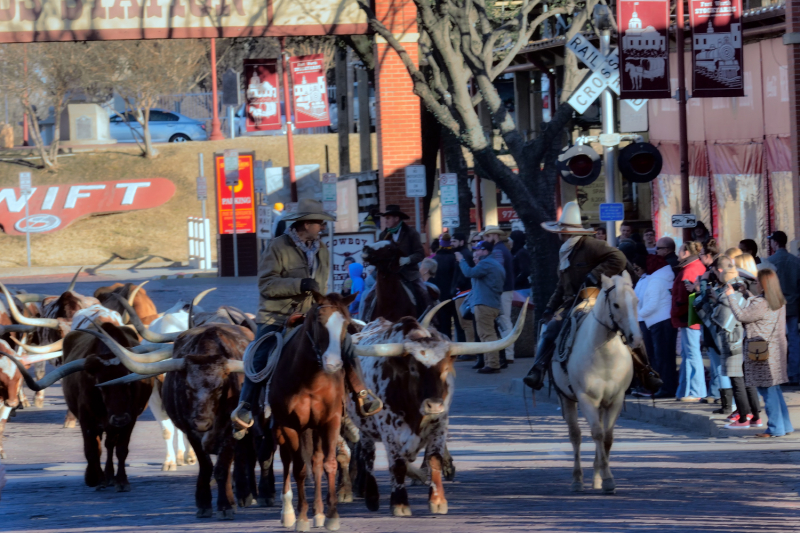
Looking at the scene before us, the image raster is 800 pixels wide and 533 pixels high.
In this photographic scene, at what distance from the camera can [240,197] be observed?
118ft

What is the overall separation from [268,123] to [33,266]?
19.8 meters

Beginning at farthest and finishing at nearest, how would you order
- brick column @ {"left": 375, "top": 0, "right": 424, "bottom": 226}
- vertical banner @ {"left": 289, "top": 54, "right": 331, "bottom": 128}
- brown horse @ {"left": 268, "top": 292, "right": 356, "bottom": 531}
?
vertical banner @ {"left": 289, "top": 54, "right": 331, "bottom": 128} → brick column @ {"left": 375, "top": 0, "right": 424, "bottom": 226} → brown horse @ {"left": 268, "top": 292, "right": 356, "bottom": 531}

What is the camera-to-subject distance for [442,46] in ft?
57.7

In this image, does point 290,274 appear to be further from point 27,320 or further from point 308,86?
point 308,86

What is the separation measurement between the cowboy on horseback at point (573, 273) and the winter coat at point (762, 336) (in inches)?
76.8

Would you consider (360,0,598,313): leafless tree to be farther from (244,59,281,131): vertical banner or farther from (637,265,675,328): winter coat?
(244,59,281,131): vertical banner

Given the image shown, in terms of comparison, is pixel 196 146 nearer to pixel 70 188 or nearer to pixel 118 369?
pixel 70 188

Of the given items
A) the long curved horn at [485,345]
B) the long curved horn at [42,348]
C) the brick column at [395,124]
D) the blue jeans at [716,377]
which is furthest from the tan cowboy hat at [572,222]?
the brick column at [395,124]

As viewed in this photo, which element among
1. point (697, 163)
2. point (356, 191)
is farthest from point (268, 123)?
point (697, 163)

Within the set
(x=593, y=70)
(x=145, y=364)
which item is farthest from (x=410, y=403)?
(x=593, y=70)

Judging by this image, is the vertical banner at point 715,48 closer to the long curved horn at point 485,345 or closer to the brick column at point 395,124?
the brick column at point 395,124

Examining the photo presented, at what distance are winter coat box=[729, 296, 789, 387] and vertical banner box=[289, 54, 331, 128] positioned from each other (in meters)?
15.3

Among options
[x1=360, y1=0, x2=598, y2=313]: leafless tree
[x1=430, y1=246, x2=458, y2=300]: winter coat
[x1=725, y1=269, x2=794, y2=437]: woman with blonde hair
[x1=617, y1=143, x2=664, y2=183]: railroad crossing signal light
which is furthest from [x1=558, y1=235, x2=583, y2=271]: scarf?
[x1=430, y1=246, x2=458, y2=300]: winter coat

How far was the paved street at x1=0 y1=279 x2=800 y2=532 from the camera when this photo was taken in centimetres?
851
